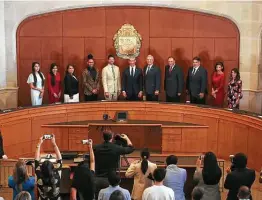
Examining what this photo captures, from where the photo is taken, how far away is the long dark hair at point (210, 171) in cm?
729

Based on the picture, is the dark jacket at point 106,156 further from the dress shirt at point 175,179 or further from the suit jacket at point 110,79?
the suit jacket at point 110,79

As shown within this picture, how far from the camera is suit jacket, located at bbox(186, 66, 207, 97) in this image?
43.6 ft

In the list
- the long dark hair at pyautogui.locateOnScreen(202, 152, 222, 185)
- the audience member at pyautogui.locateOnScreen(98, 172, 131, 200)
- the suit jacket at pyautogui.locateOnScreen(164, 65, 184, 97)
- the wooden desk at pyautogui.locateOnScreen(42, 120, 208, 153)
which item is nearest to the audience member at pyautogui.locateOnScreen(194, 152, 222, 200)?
the long dark hair at pyautogui.locateOnScreen(202, 152, 222, 185)

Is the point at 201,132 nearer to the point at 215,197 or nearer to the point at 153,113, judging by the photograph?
the point at 153,113

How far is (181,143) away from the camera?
40.6 feet

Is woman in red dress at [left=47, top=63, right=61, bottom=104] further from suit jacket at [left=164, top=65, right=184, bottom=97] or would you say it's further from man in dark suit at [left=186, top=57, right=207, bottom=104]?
man in dark suit at [left=186, top=57, right=207, bottom=104]

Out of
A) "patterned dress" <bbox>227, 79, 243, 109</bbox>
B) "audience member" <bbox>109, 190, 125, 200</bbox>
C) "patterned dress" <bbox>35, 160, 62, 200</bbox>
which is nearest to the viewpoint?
"audience member" <bbox>109, 190, 125, 200</bbox>

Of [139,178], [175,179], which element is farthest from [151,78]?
[175,179]

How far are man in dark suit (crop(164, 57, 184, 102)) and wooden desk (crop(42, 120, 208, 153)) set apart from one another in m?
1.05

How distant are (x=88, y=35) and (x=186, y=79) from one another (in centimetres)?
261

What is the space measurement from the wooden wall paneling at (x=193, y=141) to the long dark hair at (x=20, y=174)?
5.81 meters

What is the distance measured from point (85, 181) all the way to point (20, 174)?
30.3 inches

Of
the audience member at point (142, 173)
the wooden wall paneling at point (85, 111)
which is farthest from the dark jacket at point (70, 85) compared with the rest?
the audience member at point (142, 173)

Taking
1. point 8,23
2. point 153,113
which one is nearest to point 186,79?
point 153,113
